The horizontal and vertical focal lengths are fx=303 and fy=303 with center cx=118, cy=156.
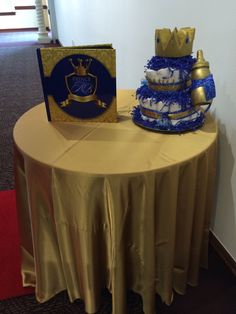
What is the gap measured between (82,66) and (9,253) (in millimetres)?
926

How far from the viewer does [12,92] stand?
3604 millimetres

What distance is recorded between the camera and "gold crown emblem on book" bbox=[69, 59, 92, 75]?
0.97 m

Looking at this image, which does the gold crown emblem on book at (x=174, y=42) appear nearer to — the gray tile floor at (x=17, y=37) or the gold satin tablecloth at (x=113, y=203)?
the gold satin tablecloth at (x=113, y=203)

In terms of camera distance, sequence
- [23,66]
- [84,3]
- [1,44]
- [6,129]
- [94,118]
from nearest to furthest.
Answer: [94,118] < [6,129] < [84,3] < [23,66] < [1,44]

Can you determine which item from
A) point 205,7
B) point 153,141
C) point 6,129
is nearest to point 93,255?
point 153,141

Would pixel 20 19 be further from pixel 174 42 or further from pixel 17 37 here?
pixel 174 42

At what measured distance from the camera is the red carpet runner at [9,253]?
1.22 m

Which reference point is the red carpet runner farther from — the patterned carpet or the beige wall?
the beige wall

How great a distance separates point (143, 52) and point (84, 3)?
5.61 feet

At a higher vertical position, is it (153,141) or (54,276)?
(153,141)

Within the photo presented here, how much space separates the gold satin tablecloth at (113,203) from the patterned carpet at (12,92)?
0.97 m

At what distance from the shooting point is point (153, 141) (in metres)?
0.96

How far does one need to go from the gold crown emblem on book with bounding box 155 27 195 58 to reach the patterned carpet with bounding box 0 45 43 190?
4.39 ft

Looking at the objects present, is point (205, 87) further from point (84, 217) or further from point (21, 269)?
point (21, 269)
